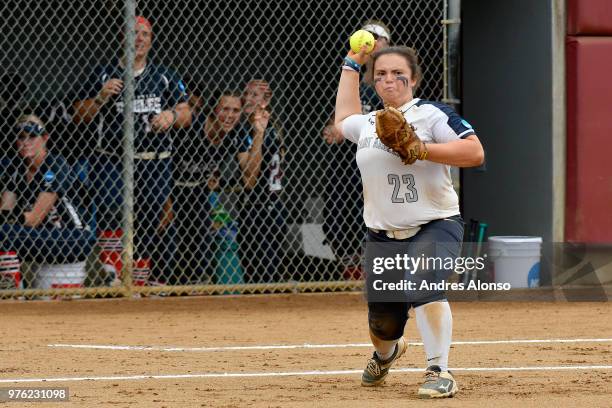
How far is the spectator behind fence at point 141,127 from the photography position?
9.20 m

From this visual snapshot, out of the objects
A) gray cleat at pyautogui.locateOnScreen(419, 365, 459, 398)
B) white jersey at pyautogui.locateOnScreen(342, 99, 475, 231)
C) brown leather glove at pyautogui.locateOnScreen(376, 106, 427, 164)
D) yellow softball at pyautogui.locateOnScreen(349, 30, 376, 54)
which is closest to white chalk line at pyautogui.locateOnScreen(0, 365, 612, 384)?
gray cleat at pyautogui.locateOnScreen(419, 365, 459, 398)

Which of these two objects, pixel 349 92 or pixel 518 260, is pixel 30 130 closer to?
pixel 518 260

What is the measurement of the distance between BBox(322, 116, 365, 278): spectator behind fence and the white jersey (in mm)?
4382

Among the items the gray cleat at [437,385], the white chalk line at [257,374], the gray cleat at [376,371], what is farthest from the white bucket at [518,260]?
the gray cleat at [437,385]

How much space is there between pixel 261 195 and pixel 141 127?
1.14 meters

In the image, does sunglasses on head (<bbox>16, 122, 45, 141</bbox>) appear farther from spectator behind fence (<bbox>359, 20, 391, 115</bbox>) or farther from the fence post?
spectator behind fence (<bbox>359, 20, 391, 115</bbox>)

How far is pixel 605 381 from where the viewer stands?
19.0 ft

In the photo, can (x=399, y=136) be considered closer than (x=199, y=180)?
Yes

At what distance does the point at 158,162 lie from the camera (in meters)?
9.36

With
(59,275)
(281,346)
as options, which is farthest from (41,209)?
(281,346)

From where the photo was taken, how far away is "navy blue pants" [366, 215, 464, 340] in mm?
5312

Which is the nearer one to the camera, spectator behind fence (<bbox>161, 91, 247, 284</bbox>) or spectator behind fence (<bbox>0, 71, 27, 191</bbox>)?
spectator behind fence (<bbox>0, 71, 27, 191</bbox>)

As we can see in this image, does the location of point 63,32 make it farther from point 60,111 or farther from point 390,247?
point 390,247

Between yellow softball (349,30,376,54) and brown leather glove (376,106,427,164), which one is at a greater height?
yellow softball (349,30,376,54)
